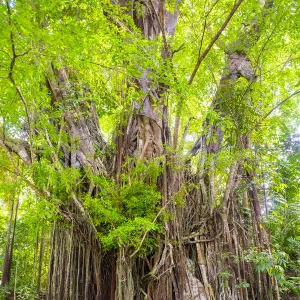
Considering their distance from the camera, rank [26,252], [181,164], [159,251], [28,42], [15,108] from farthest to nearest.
A: [26,252] < [181,164] < [159,251] < [15,108] < [28,42]

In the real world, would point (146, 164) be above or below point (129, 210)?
above

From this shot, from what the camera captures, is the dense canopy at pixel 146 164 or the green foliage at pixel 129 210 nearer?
the green foliage at pixel 129 210

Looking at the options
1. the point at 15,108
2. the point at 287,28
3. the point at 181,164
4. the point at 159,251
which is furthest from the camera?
the point at 181,164

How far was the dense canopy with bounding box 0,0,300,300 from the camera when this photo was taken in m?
3.16

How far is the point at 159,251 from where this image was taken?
11.3 ft

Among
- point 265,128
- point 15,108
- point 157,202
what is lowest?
point 157,202

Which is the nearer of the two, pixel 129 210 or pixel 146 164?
pixel 129 210

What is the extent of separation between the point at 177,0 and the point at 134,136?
2.09 meters

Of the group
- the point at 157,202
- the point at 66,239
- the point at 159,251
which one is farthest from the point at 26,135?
the point at 159,251

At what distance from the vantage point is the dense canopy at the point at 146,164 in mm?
3164

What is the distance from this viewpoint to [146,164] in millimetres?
3814

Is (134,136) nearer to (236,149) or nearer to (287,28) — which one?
(236,149)

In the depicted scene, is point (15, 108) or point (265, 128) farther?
point (265, 128)

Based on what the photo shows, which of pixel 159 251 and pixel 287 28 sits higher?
pixel 287 28
